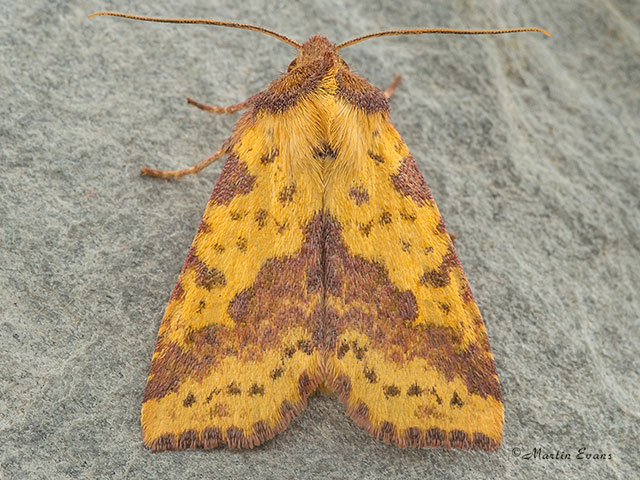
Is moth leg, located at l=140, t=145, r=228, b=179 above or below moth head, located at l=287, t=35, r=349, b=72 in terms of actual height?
below

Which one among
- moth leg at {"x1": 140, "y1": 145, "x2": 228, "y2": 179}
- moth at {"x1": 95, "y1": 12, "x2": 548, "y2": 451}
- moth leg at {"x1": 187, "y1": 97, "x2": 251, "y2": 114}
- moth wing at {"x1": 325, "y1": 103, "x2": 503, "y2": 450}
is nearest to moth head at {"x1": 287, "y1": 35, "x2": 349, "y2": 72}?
moth at {"x1": 95, "y1": 12, "x2": 548, "y2": 451}

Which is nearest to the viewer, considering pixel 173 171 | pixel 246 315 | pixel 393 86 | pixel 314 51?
pixel 246 315

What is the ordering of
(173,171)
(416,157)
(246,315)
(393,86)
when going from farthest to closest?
(393,86) → (416,157) → (173,171) → (246,315)

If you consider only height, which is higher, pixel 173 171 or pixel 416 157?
pixel 416 157

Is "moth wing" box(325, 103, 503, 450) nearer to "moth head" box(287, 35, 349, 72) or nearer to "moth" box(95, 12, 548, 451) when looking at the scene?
"moth" box(95, 12, 548, 451)

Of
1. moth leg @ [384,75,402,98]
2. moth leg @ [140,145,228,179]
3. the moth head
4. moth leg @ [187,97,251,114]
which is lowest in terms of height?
moth leg @ [140,145,228,179]

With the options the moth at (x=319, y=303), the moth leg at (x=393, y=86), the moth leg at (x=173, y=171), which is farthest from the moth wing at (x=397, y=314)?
the moth leg at (x=393, y=86)

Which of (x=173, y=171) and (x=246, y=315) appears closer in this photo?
(x=246, y=315)

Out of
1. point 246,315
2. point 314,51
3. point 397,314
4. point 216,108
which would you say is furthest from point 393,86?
point 246,315

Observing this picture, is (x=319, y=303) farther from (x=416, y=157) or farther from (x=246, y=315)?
(x=416, y=157)
